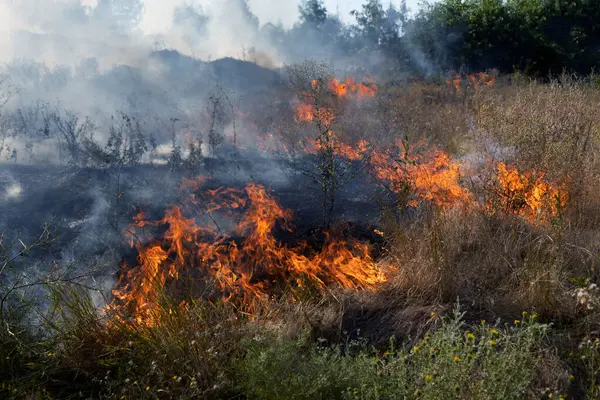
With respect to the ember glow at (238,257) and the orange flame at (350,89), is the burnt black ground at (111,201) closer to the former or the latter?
the ember glow at (238,257)

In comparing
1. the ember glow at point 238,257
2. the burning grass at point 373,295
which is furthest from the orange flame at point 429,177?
the ember glow at point 238,257

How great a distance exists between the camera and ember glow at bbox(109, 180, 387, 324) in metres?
4.62

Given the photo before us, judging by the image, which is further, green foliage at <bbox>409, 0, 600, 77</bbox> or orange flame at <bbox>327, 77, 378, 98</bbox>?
green foliage at <bbox>409, 0, 600, 77</bbox>

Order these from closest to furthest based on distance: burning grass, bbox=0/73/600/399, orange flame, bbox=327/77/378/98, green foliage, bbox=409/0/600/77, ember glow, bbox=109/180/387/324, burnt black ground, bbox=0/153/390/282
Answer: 1. burning grass, bbox=0/73/600/399
2. ember glow, bbox=109/180/387/324
3. burnt black ground, bbox=0/153/390/282
4. orange flame, bbox=327/77/378/98
5. green foliage, bbox=409/0/600/77

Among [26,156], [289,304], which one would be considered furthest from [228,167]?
[289,304]

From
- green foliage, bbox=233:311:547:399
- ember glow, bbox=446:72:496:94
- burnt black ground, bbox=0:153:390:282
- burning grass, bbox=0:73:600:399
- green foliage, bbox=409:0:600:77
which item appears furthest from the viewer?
green foliage, bbox=409:0:600:77

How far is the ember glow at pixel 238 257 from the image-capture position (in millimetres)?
4617

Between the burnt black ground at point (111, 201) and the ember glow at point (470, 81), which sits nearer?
the burnt black ground at point (111, 201)

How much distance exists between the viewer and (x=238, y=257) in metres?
5.19

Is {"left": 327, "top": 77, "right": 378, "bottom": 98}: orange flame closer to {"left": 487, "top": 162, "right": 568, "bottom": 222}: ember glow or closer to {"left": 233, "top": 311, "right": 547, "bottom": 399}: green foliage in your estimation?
{"left": 487, "top": 162, "right": 568, "bottom": 222}: ember glow

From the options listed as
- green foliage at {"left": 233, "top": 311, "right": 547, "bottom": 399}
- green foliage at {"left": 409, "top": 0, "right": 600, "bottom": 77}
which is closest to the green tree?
green foliage at {"left": 409, "top": 0, "right": 600, "bottom": 77}

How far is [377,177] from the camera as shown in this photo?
294 inches

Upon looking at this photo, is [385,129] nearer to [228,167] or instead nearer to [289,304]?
[228,167]

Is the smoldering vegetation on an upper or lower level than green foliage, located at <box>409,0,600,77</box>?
lower
